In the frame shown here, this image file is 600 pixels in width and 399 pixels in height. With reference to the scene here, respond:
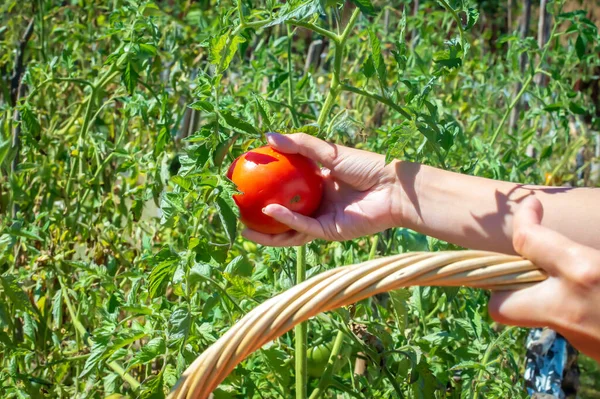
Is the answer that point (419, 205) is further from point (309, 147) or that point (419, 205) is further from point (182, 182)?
point (182, 182)

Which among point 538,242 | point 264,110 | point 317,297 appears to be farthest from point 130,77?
point 538,242

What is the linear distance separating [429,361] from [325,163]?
1.63 ft

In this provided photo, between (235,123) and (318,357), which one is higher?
(235,123)

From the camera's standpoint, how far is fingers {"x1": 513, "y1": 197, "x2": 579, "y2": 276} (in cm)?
86

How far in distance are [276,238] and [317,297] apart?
12.7 inches

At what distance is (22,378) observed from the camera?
1.43 m

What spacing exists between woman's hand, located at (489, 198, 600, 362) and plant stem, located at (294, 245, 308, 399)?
44cm

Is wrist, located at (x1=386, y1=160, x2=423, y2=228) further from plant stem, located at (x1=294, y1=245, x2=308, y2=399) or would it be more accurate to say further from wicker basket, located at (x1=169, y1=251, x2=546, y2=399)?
wicker basket, located at (x1=169, y1=251, x2=546, y2=399)

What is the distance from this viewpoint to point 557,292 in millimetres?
863

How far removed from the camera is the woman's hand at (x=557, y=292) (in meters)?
0.82

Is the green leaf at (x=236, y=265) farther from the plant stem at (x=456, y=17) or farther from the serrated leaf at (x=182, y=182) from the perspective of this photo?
the plant stem at (x=456, y=17)

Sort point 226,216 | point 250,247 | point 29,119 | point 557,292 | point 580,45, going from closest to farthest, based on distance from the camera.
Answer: point 557,292 → point 226,216 → point 29,119 → point 580,45 → point 250,247

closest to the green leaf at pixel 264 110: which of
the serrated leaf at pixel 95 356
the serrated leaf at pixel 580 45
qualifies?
the serrated leaf at pixel 95 356

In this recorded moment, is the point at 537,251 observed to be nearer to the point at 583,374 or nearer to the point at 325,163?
the point at 325,163
